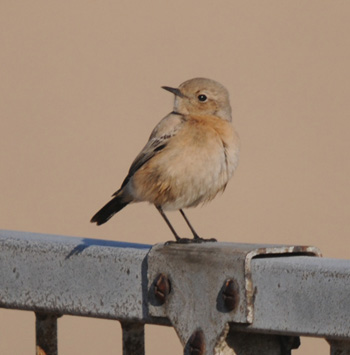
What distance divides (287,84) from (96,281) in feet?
35.8

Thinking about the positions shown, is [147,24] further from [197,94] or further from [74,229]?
[197,94]

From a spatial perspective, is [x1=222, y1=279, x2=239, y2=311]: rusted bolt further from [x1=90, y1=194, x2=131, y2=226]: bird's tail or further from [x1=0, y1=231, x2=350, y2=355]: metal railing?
[x1=90, y1=194, x2=131, y2=226]: bird's tail

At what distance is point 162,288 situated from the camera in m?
2.83

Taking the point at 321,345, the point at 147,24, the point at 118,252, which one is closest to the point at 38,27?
the point at 147,24

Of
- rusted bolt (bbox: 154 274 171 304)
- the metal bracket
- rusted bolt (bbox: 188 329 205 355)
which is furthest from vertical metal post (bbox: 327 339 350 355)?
rusted bolt (bbox: 154 274 171 304)

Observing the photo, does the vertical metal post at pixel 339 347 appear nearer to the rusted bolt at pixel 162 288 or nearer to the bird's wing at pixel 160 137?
the rusted bolt at pixel 162 288

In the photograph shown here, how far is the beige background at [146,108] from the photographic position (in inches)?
427

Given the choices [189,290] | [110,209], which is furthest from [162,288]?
[110,209]

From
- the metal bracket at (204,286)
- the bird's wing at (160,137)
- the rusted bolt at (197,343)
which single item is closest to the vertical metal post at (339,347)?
the metal bracket at (204,286)

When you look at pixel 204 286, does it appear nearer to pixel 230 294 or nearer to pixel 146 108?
pixel 230 294

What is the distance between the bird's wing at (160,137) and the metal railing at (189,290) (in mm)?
2711

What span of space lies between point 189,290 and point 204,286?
6cm

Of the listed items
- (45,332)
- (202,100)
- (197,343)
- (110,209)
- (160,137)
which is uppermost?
Result: (202,100)

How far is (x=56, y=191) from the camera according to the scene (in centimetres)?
1174
